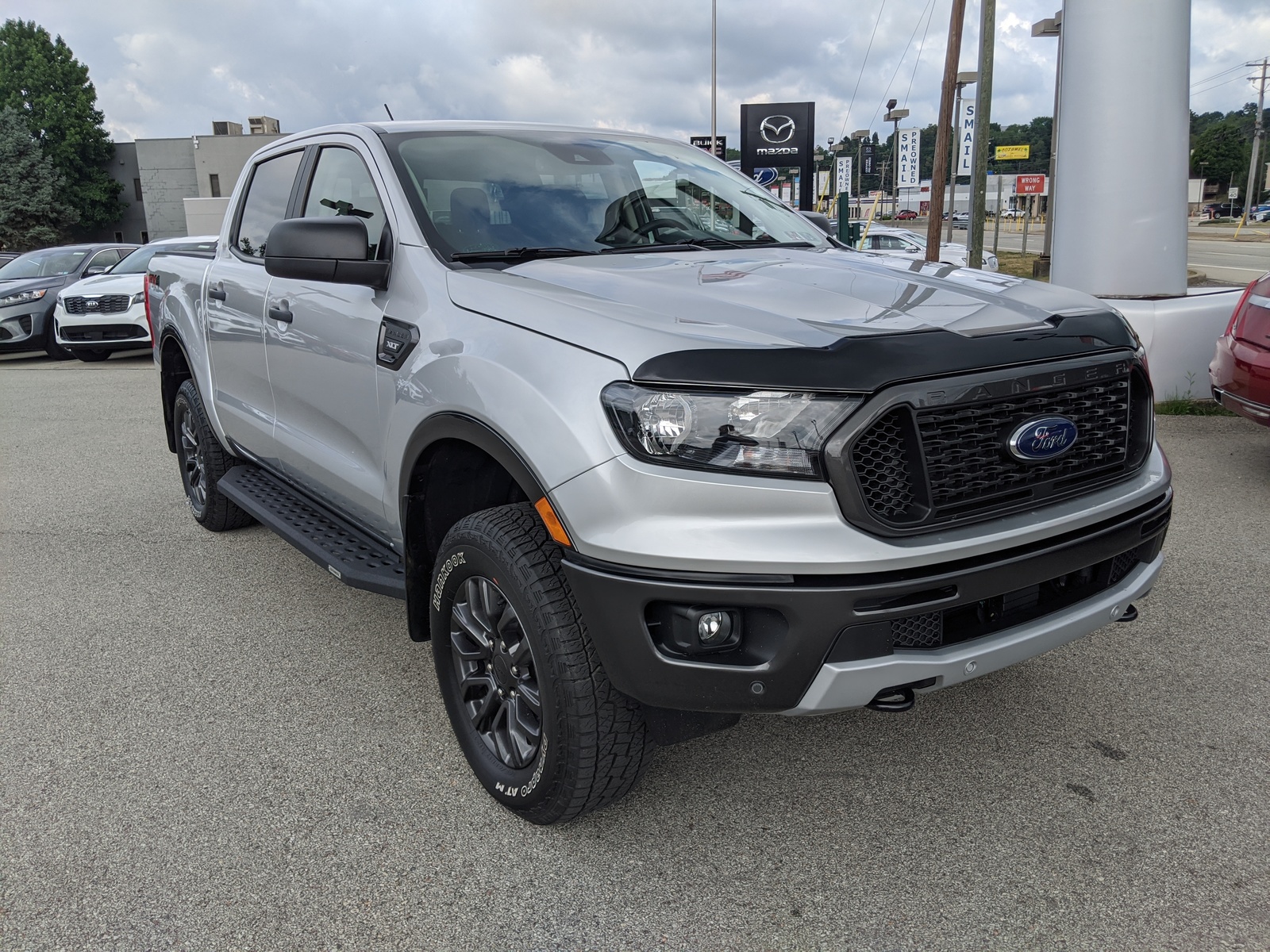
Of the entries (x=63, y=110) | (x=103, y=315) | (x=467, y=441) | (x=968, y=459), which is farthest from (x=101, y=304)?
(x=63, y=110)

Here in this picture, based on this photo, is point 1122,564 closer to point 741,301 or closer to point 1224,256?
point 741,301

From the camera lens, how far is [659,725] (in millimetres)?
2498

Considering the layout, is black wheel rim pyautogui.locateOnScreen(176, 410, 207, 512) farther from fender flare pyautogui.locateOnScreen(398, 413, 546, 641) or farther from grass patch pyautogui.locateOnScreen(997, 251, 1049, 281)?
grass patch pyautogui.locateOnScreen(997, 251, 1049, 281)

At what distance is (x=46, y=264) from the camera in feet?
52.2

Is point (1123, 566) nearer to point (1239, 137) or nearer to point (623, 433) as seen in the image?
point (623, 433)

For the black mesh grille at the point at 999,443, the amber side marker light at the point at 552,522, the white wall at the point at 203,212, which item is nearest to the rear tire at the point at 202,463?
the amber side marker light at the point at 552,522

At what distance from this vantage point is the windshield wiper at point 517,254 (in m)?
3.10

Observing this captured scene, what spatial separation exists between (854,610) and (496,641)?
1.01 m

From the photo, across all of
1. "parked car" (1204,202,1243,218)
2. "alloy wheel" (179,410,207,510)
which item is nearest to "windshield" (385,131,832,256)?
"alloy wheel" (179,410,207,510)

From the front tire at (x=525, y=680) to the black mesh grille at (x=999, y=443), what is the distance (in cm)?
88

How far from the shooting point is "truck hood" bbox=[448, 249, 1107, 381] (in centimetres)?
232

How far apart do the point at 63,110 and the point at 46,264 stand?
62636 mm

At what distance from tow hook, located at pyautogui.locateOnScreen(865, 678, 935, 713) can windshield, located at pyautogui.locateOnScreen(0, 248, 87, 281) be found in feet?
54.2

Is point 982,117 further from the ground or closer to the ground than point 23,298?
further from the ground
